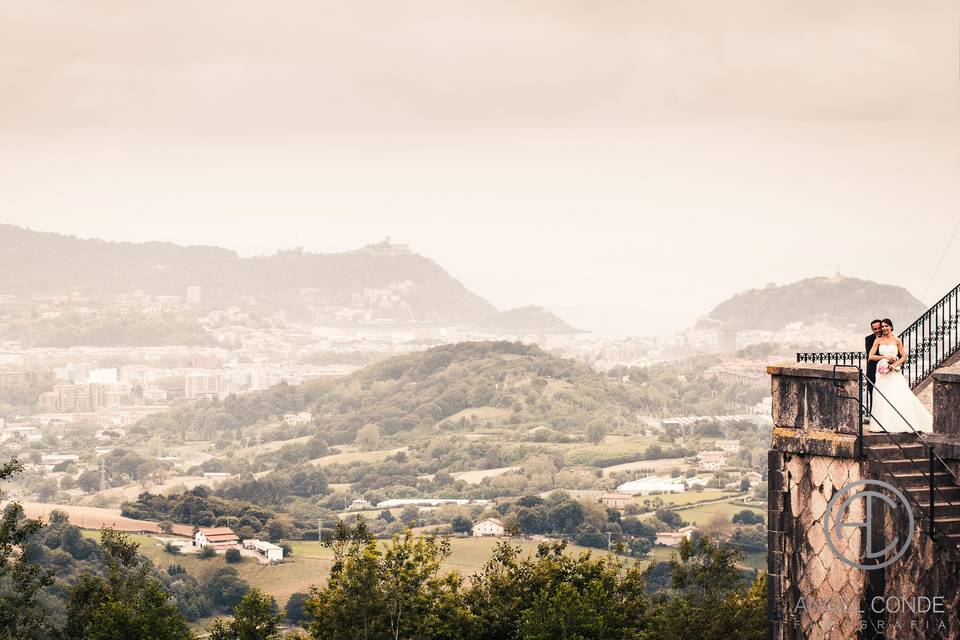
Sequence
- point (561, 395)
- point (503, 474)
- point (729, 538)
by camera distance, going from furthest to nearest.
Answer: point (561, 395) < point (503, 474) < point (729, 538)

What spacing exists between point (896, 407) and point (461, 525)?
84.1m

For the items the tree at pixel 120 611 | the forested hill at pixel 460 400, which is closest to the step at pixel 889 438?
the tree at pixel 120 611

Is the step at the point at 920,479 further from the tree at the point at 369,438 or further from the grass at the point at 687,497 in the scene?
the tree at the point at 369,438

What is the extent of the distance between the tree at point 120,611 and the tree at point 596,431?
402ft

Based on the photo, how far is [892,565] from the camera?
9.09 metres

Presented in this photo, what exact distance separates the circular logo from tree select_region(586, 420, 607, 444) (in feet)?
449

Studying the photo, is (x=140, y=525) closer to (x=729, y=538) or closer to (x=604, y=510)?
(x=604, y=510)

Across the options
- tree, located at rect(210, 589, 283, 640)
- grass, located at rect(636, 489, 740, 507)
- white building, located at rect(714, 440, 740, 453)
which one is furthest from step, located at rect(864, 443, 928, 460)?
white building, located at rect(714, 440, 740, 453)

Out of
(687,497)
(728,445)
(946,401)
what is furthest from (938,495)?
(728,445)

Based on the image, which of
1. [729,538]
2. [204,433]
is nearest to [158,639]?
[729,538]

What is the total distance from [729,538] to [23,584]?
6623cm

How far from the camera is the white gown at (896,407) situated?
31.9 feet

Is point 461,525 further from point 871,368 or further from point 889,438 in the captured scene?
point 889,438

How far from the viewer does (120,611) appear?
20672 millimetres
